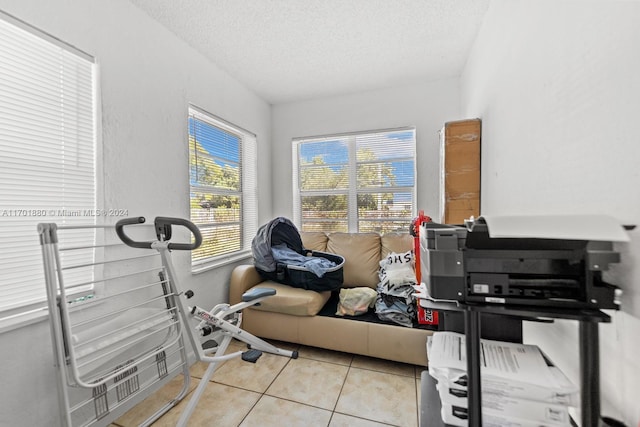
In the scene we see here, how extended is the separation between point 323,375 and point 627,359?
168cm

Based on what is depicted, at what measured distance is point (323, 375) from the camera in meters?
1.92

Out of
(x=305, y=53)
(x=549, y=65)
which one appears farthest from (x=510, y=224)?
(x=305, y=53)

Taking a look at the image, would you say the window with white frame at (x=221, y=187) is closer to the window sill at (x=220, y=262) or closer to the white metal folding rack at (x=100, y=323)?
the window sill at (x=220, y=262)

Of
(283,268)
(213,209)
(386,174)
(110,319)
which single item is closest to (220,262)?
(213,209)

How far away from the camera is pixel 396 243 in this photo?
2807mm

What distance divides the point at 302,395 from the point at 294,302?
679 millimetres

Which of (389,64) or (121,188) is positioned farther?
(389,64)

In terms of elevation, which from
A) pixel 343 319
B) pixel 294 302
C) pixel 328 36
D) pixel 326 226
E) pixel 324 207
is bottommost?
pixel 343 319

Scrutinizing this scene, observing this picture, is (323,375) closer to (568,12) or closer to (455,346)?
(455,346)

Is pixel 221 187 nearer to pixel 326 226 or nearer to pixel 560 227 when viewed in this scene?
pixel 326 226

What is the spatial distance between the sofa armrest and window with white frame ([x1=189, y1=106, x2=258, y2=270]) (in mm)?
237

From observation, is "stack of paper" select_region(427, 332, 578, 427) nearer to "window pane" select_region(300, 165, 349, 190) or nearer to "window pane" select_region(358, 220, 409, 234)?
"window pane" select_region(358, 220, 409, 234)

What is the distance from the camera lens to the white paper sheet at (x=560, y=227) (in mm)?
541

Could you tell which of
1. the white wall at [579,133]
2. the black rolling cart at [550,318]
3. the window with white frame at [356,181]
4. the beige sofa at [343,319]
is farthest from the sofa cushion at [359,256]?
the black rolling cart at [550,318]
